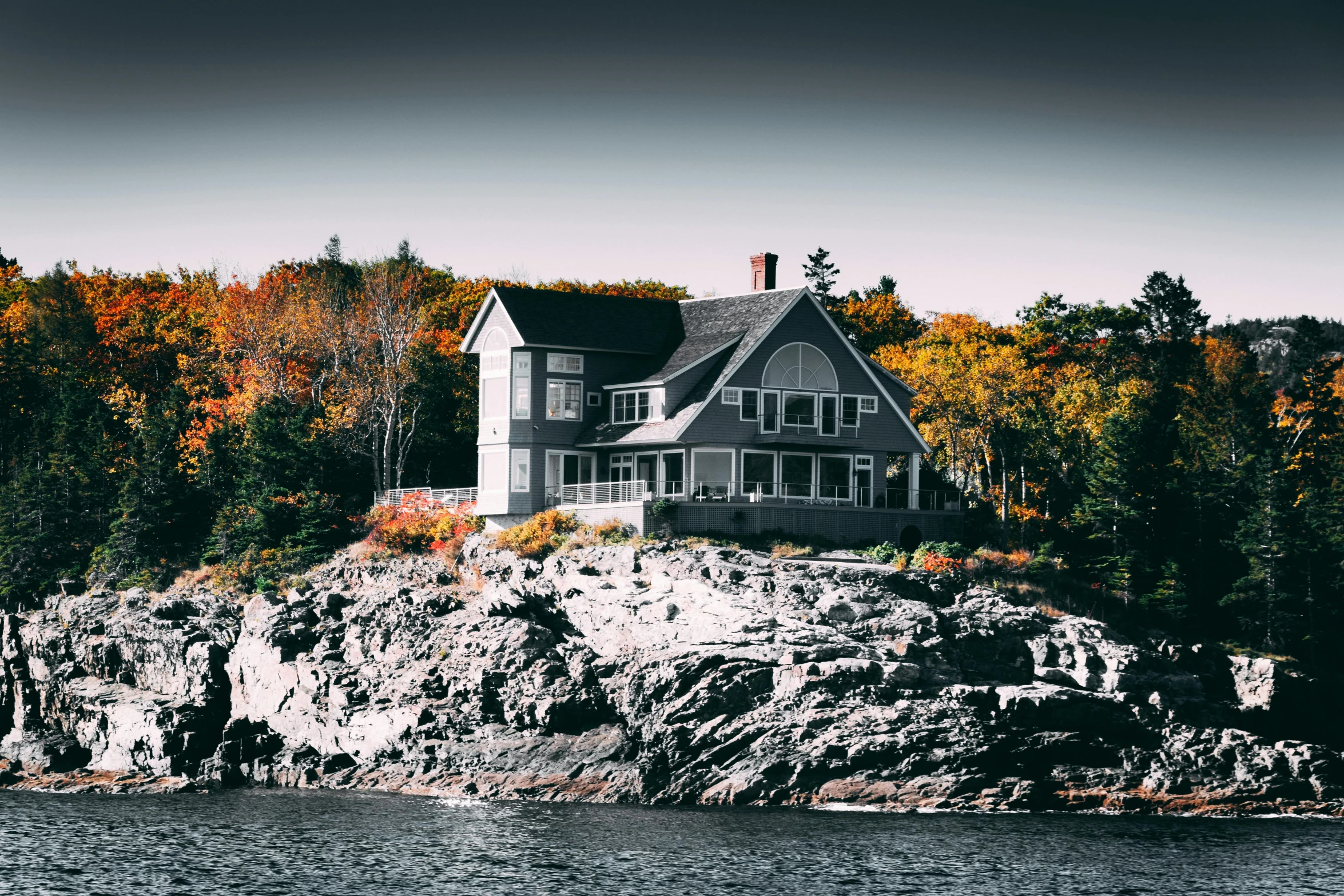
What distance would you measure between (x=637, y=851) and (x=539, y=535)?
71.3 feet

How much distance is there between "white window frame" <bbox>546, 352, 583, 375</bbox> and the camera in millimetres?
68363

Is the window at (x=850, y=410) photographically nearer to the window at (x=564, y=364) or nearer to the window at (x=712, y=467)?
the window at (x=712, y=467)

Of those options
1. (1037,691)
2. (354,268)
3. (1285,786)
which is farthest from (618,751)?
(354,268)

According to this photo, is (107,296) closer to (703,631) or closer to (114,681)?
(114,681)

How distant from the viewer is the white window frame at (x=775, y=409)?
217ft

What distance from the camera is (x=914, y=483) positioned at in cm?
6875

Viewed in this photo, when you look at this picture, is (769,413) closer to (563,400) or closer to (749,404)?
(749,404)

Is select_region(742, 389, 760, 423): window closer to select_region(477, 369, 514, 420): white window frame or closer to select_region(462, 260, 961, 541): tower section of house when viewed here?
select_region(462, 260, 961, 541): tower section of house

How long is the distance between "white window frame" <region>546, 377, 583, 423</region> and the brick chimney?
10.5 metres

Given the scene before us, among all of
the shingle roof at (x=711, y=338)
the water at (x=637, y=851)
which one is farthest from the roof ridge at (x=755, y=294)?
the water at (x=637, y=851)

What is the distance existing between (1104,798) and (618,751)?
15.4 meters

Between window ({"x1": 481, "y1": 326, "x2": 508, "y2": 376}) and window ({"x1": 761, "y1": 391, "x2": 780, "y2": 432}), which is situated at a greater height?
window ({"x1": 481, "y1": 326, "x2": 508, "y2": 376})

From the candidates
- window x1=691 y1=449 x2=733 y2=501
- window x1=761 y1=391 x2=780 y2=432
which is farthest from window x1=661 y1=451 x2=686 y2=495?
window x1=761 y1=391 x2=780 y2=432

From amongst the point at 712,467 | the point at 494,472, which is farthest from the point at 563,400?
the point at 712,467
